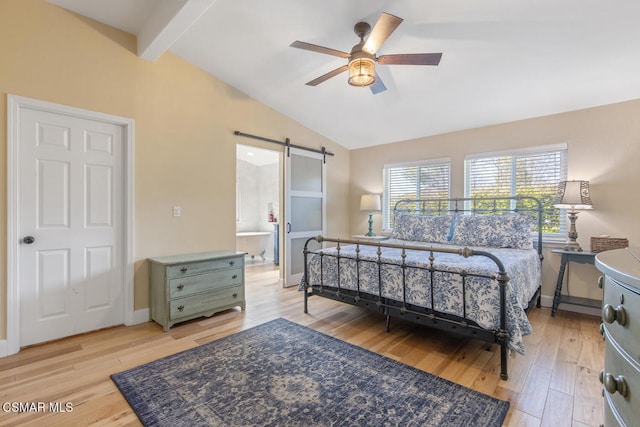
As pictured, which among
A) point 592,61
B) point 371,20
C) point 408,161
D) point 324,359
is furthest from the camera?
point 408,161

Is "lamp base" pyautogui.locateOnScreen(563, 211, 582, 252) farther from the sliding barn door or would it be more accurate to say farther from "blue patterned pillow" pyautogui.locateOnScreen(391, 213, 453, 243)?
the sliding barn door

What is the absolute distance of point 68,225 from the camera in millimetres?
2893

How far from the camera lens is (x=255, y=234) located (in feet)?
23.1

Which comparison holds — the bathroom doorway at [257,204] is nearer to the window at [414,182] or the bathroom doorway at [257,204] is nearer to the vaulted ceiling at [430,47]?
the window at [414,182]

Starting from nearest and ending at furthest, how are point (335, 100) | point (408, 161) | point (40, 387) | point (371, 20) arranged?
point (40, 387) < point (371, 20) < point (335, 100) < point (408, 161)

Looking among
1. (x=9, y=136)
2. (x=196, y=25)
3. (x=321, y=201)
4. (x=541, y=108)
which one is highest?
(x=196, y=25)

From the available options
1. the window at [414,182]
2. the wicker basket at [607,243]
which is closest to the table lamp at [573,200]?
the wicker basket at [607,243]

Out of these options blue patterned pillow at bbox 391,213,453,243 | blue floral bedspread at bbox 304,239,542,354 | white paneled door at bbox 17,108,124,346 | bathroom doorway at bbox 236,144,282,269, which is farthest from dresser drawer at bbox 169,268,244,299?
bathroom doorway at bbox 236,144,282,269

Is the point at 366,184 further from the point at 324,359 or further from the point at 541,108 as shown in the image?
the point at 324,359

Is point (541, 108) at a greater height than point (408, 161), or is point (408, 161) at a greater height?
point (541, 108)

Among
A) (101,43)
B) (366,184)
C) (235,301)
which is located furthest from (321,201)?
(101,43)

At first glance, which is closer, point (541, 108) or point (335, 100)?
point (541, 108)

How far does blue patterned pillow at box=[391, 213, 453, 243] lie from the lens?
4078 millimetres

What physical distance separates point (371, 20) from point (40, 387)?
3.75m
